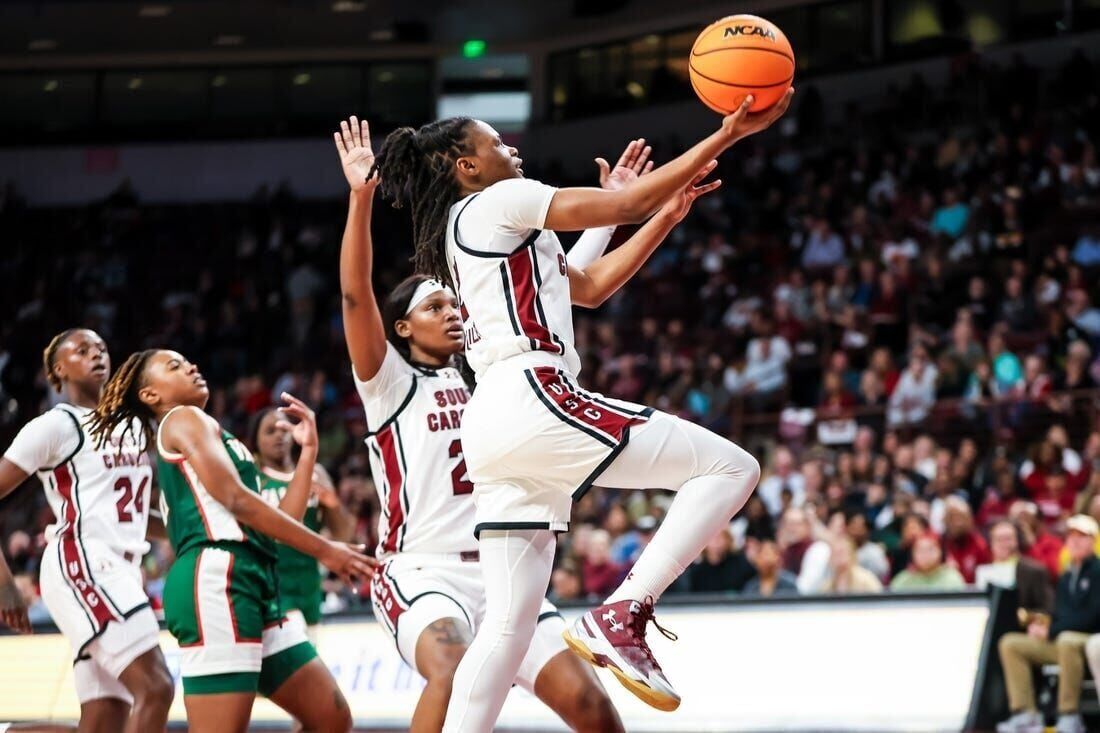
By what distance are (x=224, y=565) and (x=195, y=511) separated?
245 millimetres

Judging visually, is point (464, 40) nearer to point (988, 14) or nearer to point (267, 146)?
point (267, 146)

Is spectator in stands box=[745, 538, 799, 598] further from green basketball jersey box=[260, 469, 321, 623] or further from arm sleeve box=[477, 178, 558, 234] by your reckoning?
arm sleeve box=[477, 178, 558, 234]

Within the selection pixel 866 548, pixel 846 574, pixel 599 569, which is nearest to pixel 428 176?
pixel 846 574

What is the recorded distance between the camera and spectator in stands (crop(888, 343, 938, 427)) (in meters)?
13.7

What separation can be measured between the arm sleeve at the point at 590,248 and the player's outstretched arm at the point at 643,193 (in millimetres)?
969

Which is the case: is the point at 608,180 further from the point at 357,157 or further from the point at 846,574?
the point at 846,574

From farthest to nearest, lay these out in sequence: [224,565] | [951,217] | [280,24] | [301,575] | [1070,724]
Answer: [280,24]
[951,217]
[1070,724]
[301,575]
[224,565]

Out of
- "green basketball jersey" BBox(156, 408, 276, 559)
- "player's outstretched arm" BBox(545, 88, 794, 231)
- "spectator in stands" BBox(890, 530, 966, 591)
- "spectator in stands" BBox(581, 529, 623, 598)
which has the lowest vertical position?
"spectator in stands" BBox(581, 529, 623, 598)

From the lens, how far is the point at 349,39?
24.5 meters

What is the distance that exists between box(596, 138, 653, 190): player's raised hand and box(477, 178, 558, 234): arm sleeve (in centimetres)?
83

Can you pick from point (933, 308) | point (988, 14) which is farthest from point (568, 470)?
point (988, 14)

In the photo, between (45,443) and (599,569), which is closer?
(45,443)

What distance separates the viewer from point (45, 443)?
6.38 m

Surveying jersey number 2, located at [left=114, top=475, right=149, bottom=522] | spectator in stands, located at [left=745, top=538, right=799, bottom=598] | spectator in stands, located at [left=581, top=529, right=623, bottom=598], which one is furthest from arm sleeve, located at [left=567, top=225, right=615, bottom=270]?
spectator in stands, located at [left=581, top=529, right=623, bottom=598]
